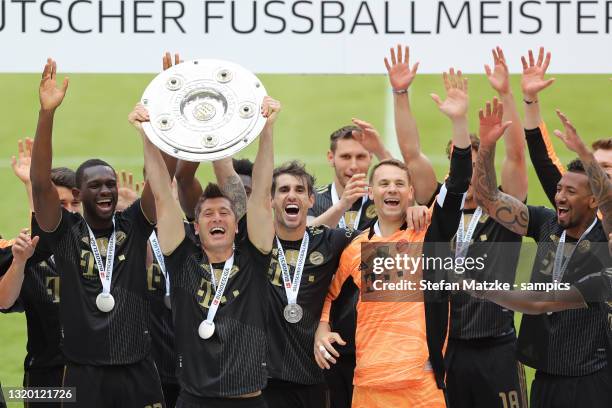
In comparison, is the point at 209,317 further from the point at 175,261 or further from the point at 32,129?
the point at 32,129

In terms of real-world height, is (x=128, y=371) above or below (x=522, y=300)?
below

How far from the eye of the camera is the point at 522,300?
6309 mm

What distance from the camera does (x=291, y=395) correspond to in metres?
6.52

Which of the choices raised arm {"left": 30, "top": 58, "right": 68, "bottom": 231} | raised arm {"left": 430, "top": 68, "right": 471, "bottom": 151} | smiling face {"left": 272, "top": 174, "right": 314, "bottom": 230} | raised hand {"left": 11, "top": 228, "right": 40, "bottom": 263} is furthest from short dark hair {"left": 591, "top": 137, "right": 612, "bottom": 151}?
raised hand {"left": 11, "top": 228, "right": 40, "bottom": 263}

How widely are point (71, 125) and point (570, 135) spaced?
252 inches

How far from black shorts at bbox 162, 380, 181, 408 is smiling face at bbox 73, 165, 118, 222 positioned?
1.21 meters

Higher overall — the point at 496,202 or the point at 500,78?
the point at 500,78

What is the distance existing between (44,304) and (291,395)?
166cm

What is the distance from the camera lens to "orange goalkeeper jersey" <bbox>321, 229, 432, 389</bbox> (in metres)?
6.16

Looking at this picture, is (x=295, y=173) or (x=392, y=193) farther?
(x=295, y=173)

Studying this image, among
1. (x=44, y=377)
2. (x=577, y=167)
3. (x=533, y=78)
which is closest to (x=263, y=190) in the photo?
(x=577, y=167)

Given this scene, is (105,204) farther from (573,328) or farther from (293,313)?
(573,328)

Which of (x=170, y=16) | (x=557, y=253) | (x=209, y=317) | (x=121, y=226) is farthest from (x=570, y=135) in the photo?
(x=170, y=16)

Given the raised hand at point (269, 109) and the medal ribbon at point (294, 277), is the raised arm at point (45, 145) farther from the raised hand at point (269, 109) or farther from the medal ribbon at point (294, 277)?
the medal ribbon at point (294, 277)
